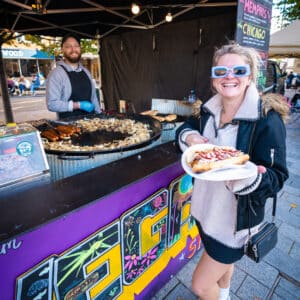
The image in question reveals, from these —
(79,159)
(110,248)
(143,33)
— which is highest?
(143,33)

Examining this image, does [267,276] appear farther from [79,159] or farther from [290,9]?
[290,9]

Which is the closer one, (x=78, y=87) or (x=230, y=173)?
(x=230, y=173)

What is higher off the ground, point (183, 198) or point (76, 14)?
point (76, 14)

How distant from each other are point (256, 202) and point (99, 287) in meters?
1.17

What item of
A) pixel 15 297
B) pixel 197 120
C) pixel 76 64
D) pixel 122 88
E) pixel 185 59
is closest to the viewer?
pixel 15 297

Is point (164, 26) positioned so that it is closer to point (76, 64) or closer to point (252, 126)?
point (76, 64)

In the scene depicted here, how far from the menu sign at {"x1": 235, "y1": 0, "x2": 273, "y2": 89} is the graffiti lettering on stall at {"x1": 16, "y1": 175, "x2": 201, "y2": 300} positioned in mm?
2090

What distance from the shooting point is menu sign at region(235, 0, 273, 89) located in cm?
290

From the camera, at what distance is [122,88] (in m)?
8.56

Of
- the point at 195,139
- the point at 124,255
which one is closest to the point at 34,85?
the point at 124,255

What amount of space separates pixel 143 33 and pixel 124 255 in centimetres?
704

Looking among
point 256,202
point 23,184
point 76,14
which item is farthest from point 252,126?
point 76,14

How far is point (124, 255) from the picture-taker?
1715 mm

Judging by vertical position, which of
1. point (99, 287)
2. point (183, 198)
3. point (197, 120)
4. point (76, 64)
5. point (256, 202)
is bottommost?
point (99, 287)
